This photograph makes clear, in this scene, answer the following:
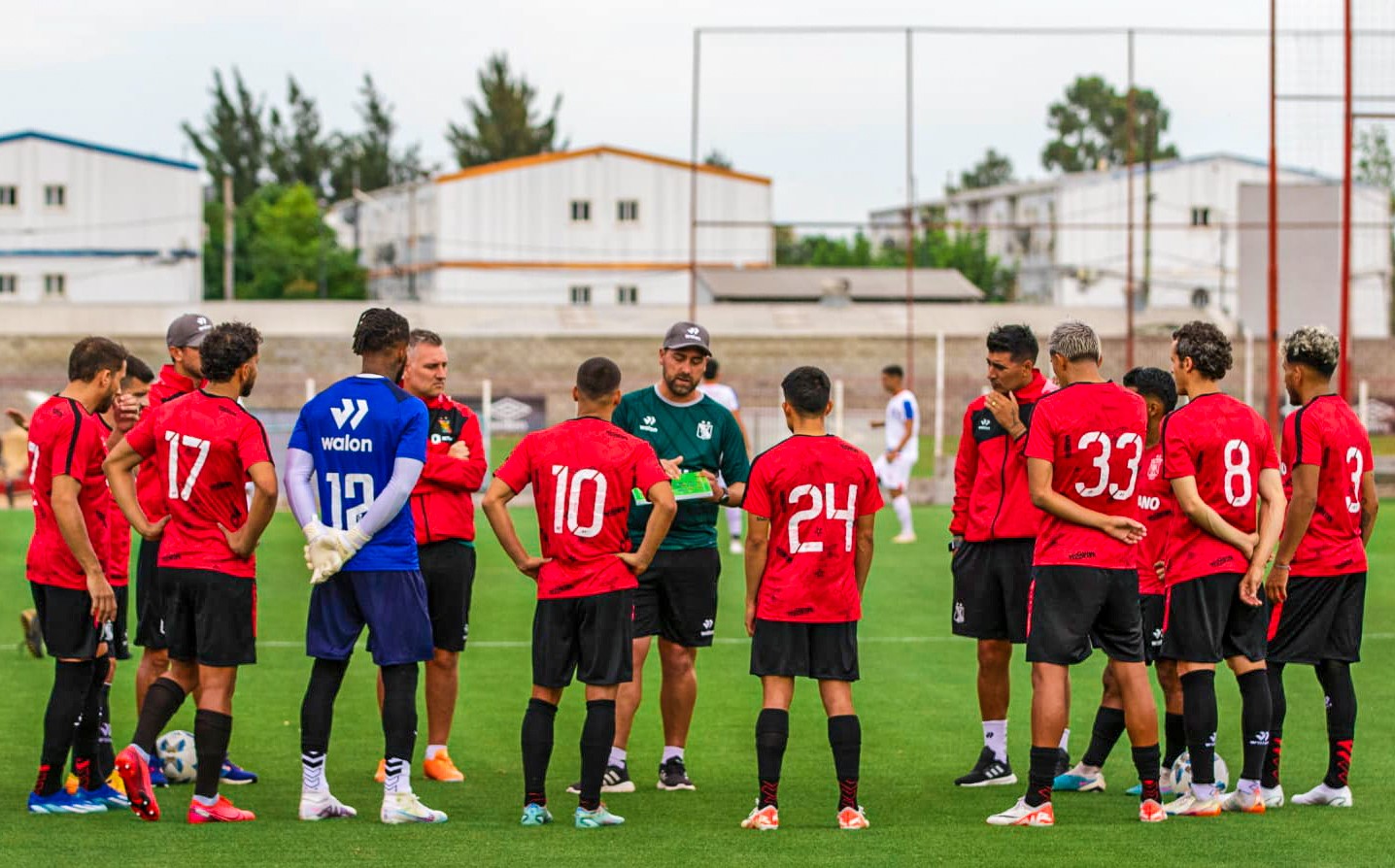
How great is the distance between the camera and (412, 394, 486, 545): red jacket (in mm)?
8117

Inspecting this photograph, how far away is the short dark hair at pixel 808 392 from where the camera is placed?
7.11 m

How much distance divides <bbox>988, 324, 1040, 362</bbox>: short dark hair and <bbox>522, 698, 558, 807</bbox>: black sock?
2647 millimetres

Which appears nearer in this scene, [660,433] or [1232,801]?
[1232,801]

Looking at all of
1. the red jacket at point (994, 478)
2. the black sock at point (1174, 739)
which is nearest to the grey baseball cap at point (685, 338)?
the red jacket at point (994, 478)

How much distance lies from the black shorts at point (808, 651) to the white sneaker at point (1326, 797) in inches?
85.8

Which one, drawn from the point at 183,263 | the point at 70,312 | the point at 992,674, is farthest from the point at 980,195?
the point at 992,674

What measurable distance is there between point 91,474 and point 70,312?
46.3 meters

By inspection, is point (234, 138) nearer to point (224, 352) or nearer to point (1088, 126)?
point (1088, 126)

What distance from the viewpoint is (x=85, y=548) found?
24.1 ft

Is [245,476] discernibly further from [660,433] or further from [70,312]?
[70,312]

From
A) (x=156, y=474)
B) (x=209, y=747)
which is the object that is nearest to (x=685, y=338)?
(x=156, y=474)

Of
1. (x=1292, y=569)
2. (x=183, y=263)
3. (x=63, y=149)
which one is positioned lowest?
(x=1292, y=569)

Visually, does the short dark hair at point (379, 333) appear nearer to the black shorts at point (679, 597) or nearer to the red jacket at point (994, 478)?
the black shorts at point (679, 597)

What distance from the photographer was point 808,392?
7098mm
